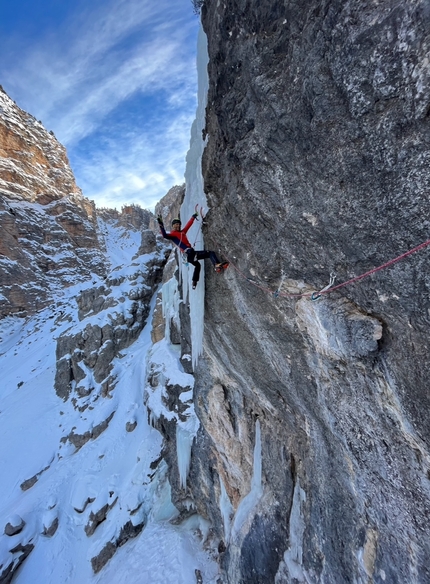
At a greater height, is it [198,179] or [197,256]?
[198,179]

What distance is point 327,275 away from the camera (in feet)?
9.77

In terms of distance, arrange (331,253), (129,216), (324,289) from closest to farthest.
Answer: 1. (331,253)
2. (324,289)
3. (129,216)

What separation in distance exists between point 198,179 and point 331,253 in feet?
8.81

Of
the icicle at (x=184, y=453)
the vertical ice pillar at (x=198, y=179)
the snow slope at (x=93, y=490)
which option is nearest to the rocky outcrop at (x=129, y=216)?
the snow slope at (x=93, y=490)

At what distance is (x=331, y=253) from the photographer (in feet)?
9.30

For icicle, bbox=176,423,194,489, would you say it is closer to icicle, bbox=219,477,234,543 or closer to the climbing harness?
icicle, bbox=219,477,234,543

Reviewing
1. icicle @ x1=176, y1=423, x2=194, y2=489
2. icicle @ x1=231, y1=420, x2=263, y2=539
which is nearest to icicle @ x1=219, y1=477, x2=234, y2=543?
icicle @ x1=231, y1=420, x2=263, y2=539

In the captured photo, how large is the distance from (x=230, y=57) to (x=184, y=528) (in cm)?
1162

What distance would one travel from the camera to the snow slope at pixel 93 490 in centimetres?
798

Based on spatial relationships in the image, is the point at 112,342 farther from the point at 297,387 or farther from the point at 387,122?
the point at 387,122

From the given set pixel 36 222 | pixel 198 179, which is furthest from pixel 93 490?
pixel 36 222

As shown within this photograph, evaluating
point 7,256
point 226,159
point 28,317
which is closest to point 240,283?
point 226,159

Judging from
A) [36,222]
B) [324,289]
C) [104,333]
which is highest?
[36,222]

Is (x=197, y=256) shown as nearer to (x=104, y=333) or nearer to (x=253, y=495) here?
(x=253, y=495)
